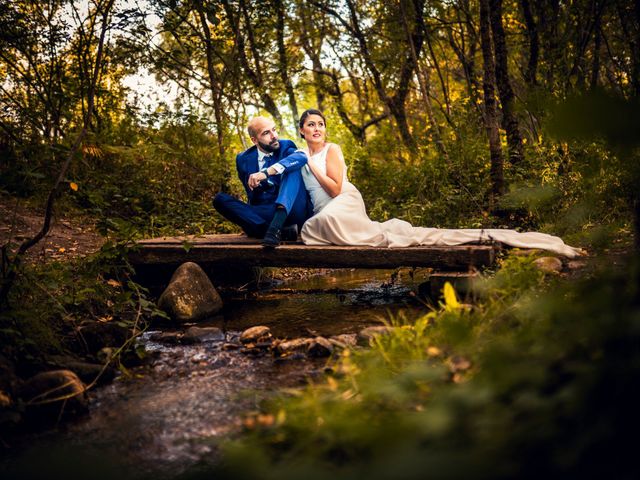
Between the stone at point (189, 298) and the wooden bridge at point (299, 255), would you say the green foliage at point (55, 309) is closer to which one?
the stone at point (189, 298)

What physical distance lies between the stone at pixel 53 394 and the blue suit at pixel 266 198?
3151 mm

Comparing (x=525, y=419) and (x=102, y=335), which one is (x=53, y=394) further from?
(x=525, y=419)

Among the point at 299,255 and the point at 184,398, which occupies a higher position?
the point at 299,255

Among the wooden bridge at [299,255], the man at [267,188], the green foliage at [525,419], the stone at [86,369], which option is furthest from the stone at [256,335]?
the green foliage at [525,419]

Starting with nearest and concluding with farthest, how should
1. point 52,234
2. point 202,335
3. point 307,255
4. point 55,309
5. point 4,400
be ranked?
point 4,400 < point 55,309 < point 202,335 < point 307,255 < point 52,234

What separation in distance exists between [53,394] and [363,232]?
3.35 m

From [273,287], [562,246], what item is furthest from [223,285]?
[562,246]

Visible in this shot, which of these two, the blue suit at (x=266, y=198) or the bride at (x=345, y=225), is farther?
the blue suit at (x=266, y=198)

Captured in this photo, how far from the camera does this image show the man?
5.64m

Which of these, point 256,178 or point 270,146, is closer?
point 256,178

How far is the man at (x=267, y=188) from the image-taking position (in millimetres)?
5641

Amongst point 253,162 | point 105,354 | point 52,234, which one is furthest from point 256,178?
point 52,234

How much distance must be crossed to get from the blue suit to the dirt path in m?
1.97

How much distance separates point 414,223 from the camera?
7637 millimetres
